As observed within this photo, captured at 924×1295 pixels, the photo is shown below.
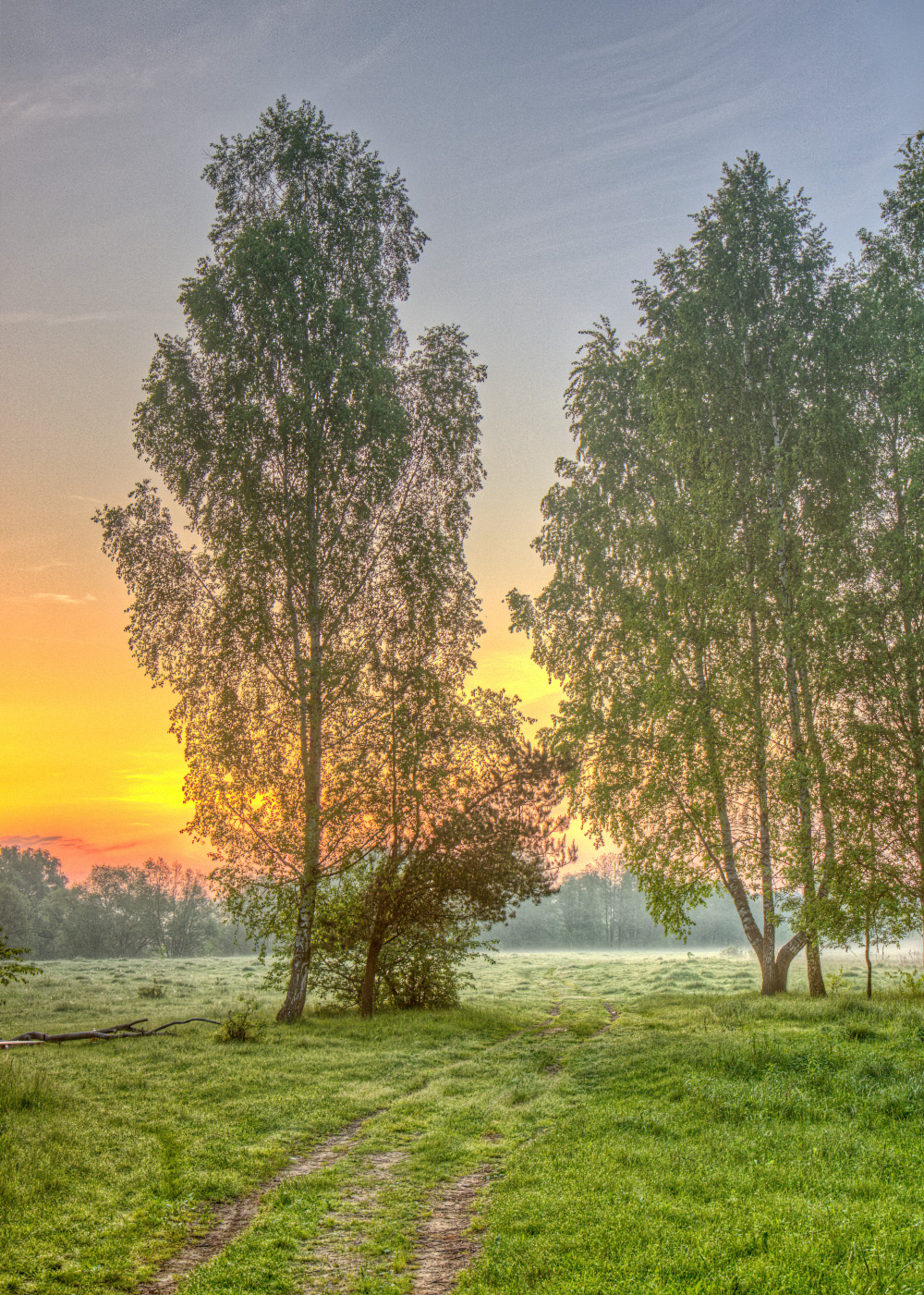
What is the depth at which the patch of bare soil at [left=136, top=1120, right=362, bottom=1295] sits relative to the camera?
289 inches

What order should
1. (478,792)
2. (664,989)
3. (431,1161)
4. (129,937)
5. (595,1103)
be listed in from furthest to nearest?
(129,937) → (664,989) → (478,792) → (595,1103) → (431,1161)

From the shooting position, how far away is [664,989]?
35.9 m

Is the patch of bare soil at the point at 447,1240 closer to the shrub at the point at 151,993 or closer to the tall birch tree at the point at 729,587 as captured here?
the tall birch tree at the point at 729,587

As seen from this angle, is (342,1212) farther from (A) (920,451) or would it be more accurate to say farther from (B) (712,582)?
(A) (920,451)

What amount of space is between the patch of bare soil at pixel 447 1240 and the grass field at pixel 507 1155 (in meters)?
0.16

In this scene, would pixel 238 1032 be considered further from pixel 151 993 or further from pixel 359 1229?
pixel 151 993

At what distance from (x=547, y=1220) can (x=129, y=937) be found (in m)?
104

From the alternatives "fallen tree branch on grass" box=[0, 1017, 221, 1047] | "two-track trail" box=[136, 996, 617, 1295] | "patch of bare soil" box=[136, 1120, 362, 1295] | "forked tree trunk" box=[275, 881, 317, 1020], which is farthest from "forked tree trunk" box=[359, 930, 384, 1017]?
"two-track trail" box=[136, 996, 617, 1295]

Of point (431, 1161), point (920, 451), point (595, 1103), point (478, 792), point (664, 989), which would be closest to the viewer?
point (431, 1161)

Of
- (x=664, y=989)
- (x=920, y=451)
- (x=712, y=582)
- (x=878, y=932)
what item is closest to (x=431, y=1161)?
(x=878, y=932)

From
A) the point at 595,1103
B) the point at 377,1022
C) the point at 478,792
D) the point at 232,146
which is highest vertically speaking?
the point at 232,146

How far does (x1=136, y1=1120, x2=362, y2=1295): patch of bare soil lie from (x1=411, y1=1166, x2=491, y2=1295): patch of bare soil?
2116mm

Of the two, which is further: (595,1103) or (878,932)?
(878,932)

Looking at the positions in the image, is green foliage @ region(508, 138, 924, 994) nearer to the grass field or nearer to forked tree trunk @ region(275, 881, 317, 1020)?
the grass field
